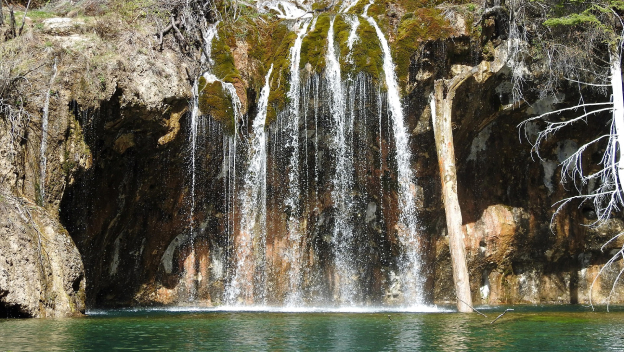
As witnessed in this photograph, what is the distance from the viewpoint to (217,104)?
57.5 ft

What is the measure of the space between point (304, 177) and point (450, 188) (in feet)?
18.0

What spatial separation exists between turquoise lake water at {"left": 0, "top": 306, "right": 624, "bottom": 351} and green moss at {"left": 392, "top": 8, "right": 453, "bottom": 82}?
26.5ft

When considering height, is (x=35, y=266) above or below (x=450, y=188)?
below

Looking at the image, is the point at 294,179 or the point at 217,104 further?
the point at 294,179

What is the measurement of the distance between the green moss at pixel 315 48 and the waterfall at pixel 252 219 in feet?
4.35

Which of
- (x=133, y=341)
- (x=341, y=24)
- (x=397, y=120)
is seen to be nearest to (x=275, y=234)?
(x=397, y=120)

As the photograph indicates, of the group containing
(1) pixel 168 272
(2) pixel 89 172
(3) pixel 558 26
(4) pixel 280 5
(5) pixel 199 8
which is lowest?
(1) pixel 168 272

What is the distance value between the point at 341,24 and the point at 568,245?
32.7 ft

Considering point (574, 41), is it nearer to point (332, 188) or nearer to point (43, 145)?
point (332, 188)

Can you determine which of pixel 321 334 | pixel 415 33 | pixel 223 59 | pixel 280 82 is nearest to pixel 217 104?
pixel 223 59

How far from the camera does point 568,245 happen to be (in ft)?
63.6

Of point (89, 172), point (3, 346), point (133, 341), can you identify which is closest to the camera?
point (3, 346)

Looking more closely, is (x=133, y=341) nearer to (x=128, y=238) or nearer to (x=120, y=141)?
(x=120, y=141)

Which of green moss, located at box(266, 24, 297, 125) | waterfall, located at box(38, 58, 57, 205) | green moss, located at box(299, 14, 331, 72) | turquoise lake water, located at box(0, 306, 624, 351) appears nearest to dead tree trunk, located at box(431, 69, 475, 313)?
turquoise lake water, located at box(0, 306, 624, 351)
